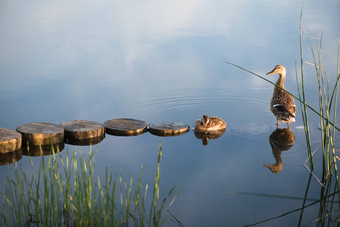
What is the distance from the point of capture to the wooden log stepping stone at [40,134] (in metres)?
5.01

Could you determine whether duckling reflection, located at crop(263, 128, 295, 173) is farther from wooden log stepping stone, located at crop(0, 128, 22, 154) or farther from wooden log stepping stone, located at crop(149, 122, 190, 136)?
wooden log stepping stone, located at crop(0, 128, 22, 154)

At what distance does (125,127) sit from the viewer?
18.3 feet

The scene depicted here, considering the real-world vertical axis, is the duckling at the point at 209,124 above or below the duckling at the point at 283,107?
below

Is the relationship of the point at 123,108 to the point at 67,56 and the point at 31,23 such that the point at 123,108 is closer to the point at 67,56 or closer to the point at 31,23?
the point at 67,56

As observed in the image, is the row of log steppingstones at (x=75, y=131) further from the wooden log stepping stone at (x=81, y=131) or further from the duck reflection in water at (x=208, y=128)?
the duck reflection in water at (x=208, y=128)

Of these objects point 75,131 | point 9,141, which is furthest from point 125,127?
point 9,141

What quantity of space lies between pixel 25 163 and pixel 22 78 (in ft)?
11.0

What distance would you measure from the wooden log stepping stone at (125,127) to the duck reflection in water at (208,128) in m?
0.62

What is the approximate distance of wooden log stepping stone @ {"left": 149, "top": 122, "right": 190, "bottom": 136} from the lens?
18.1 feet

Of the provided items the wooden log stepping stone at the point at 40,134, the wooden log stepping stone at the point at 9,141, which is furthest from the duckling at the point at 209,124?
the wooden log stepping stone at the point at 9,141

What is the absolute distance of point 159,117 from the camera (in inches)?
242

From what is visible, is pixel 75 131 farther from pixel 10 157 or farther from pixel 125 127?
pixel 10 157

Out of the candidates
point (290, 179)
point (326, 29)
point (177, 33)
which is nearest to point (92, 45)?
point (177, 33)

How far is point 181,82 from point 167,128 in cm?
230
